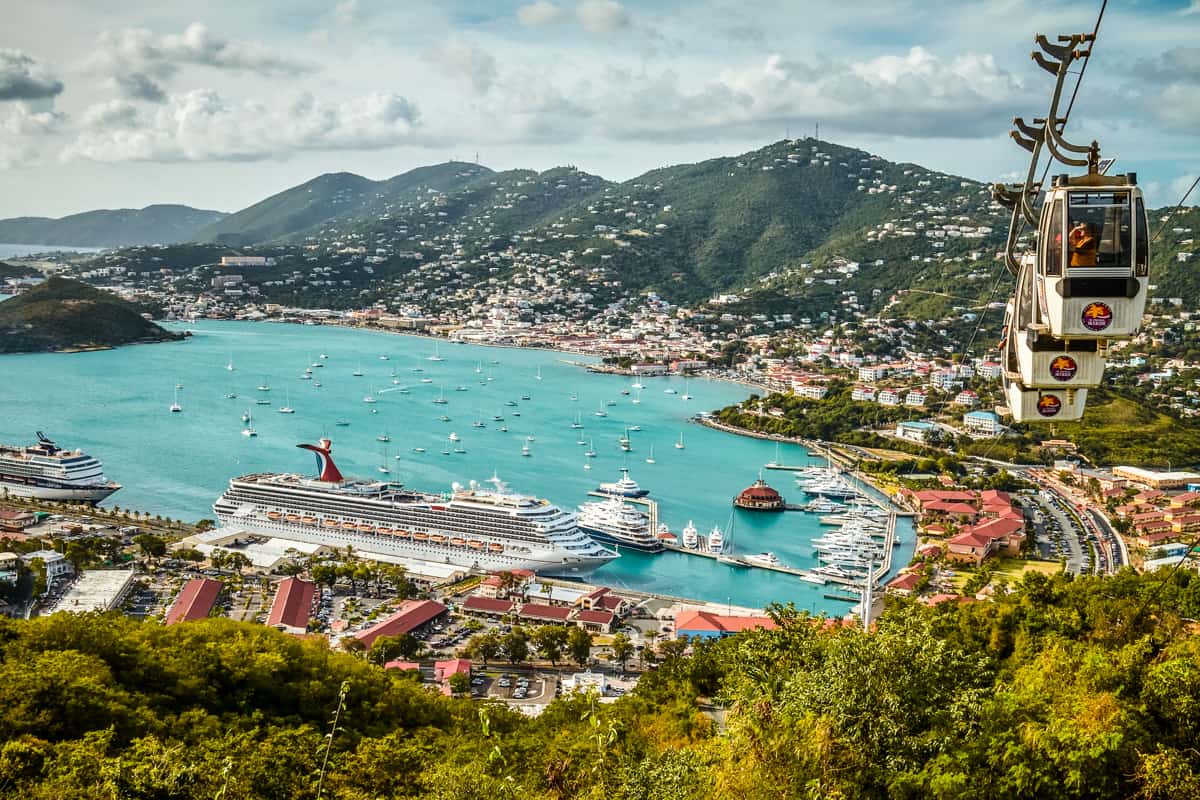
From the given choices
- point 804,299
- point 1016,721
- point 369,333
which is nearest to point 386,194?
point 369,333

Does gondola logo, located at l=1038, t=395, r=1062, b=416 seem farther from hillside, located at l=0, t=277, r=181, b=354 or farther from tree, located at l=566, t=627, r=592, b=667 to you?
hillside, located at l=0, t=277, r=181, b=354

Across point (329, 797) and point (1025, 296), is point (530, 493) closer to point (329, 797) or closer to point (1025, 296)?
point (329, 797)

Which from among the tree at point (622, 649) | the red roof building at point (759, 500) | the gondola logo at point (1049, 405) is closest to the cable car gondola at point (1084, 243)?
the gondola logo at point (1049, 405)

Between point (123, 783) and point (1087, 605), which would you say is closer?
point (123, 783)

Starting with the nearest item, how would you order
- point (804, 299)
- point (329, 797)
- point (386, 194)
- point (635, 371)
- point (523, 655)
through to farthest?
point (329, 797), point (523, 655), point (635, 371), point (804, 299), point (386, 194)

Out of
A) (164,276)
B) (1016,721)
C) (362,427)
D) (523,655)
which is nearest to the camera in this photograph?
(1016,721)

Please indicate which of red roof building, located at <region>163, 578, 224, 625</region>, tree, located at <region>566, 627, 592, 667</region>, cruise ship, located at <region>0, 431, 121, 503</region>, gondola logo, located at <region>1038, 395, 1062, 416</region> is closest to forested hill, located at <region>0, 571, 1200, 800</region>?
gondola logo, located at <region>1038, 395, 1062, 416</region>
